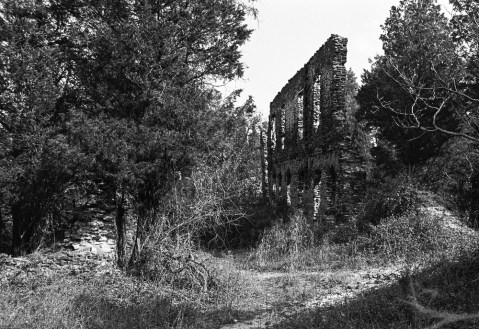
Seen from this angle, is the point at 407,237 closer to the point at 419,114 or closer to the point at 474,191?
the point at 474,191

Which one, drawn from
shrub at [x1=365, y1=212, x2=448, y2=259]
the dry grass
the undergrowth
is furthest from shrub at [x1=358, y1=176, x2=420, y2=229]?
the dry grass

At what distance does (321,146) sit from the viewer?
15828 millimetres

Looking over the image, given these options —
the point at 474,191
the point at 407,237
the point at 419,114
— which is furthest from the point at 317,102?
the point at 407,237

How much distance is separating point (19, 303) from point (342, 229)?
9.13m

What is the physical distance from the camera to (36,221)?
10938 mm

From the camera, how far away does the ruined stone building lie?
14.4 meters

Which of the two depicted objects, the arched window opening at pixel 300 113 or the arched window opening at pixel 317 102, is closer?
the arched window opening at pixel 317 102

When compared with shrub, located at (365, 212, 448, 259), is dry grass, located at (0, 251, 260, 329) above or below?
below

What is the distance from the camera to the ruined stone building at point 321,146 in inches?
566

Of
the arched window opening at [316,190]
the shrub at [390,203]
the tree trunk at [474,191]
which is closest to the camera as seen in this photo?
the shrub at [390,203]

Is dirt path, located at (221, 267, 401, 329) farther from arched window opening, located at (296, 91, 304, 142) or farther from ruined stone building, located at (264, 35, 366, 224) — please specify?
arched window opening, located at (296, 91, 304, 142)

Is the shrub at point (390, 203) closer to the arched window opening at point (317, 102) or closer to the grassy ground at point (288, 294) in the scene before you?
the grassy ground at point (288, 294)

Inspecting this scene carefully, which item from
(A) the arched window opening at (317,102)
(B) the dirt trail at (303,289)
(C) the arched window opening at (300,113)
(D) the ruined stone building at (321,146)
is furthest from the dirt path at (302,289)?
(C) the arched window opening at (300,113)

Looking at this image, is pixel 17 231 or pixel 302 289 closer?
pixel 302 289
